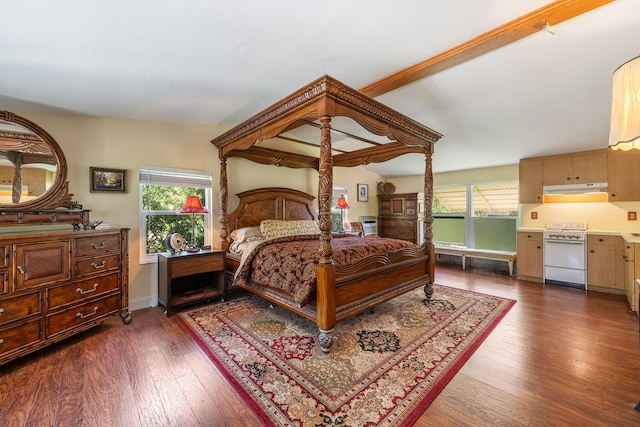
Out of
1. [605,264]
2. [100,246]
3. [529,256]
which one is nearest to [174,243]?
[100,246]

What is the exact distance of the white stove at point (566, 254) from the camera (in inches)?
159

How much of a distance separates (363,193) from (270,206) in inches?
109

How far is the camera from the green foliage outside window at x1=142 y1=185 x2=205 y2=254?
11.2 ft

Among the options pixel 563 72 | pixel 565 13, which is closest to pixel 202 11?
pixel 565 13

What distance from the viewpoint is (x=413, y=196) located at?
6.26 meters

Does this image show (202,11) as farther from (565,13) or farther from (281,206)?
(281,206)

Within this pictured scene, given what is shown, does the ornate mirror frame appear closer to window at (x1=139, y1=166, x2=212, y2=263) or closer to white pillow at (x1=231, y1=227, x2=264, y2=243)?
window at (x1=139, y1=166, x2=212, y2=263)

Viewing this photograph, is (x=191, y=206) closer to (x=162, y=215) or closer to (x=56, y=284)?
(x=162, y=215)

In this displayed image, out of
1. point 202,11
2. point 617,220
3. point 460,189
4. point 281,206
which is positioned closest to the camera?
point 202,11

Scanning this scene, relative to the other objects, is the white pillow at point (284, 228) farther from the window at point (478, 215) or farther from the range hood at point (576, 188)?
the range hood at point (576, 188)

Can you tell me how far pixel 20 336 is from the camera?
1.99 metres

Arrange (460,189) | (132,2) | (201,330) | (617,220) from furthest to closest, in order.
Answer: (460,189)
(617,220)
(201,330)
(132,2)

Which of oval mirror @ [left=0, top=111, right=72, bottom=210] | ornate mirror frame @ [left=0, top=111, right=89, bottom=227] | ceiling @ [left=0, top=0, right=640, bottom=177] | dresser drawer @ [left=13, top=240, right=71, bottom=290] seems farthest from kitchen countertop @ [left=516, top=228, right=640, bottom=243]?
oval mirror @ [left=0, top=111, right=72, bottom=210]

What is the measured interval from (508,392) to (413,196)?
192 inches
